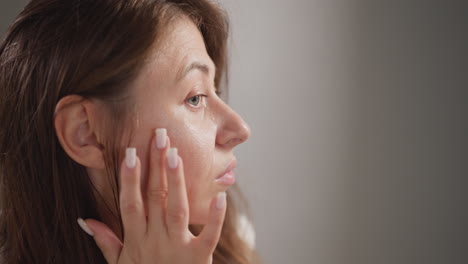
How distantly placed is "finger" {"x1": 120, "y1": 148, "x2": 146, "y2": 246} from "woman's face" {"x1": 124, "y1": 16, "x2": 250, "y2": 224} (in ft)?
0.24

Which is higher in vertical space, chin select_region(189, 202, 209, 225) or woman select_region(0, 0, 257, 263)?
woman select_region(0, 0, 257, 263)

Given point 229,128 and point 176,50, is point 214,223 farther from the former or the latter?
point 176,50

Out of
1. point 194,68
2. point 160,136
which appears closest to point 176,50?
point 194,68

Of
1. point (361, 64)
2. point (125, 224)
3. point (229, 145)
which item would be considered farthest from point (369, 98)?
point (125, 224)

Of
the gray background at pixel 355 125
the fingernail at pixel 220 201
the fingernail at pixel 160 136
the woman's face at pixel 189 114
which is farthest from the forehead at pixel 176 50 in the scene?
the gray background at pixel 355 125

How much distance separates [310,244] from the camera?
1544 mm

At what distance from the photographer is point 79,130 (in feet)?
2.30

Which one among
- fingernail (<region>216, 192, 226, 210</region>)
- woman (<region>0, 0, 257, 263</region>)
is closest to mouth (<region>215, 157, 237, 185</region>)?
woman (<region>0, 0, 257, 263</region>)

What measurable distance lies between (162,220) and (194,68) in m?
0.27

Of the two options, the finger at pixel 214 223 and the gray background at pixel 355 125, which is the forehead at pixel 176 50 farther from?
the gray background at pixel 355 125

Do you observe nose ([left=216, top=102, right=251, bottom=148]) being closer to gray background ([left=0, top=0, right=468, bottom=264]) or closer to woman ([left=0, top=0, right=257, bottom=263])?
woman ([left=0, top=0, right=257, bottom=263])

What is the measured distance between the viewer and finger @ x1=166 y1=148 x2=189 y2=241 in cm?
64

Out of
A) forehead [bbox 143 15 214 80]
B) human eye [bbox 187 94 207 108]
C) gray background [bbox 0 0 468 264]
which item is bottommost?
gray background [bbox 0 0 468 264]

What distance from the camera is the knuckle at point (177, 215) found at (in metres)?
0.65
